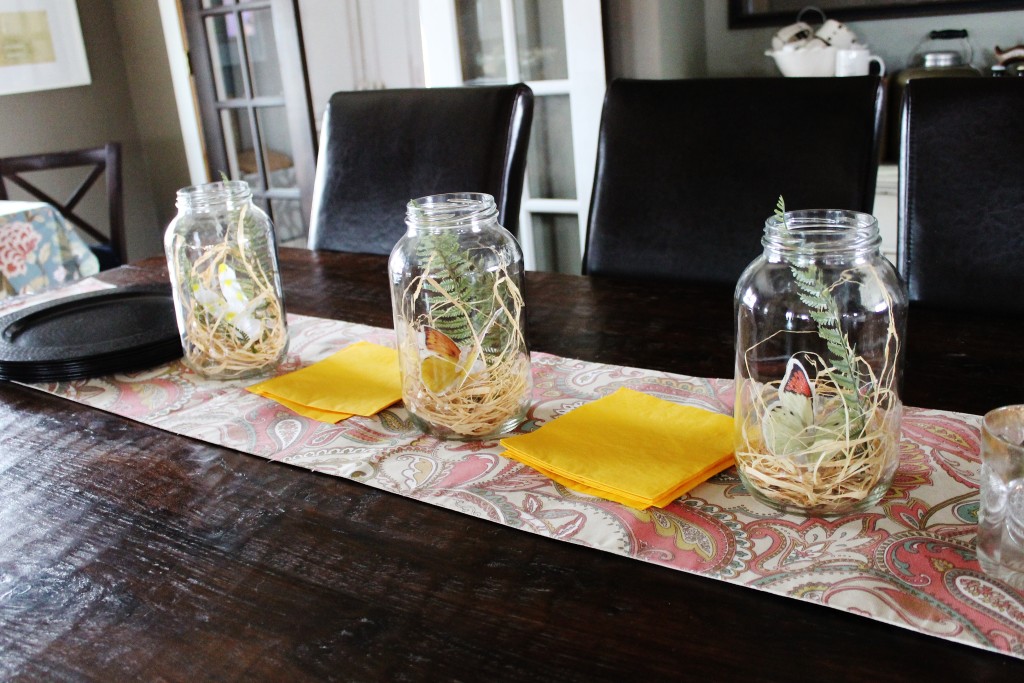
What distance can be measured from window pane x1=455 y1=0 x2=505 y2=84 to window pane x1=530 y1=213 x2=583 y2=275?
46cm

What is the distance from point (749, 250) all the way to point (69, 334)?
927 millimetres

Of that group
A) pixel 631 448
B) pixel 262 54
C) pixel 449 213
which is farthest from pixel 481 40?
pixel 631 448

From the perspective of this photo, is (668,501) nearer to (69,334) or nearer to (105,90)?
(69,334)

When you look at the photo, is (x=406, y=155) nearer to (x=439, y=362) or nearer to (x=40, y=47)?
(x=439, y=362)

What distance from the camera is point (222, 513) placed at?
79 centimetres

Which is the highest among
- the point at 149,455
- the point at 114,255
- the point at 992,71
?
the point at 992,71

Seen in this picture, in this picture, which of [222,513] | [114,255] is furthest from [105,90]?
[222,513]

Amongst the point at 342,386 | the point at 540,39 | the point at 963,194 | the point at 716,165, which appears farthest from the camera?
the point at 540,39

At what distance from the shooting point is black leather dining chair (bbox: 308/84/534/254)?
1.54 meters

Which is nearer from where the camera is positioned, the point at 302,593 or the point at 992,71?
the point at 302,593

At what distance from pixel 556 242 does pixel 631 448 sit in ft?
7.54

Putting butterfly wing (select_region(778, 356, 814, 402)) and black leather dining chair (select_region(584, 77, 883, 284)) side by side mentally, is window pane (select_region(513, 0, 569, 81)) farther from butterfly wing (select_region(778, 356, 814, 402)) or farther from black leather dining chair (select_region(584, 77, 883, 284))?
butterfly wing (select_region(778, 356, 814, 402))

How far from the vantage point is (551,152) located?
9.82 feet

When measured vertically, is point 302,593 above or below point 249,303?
below
